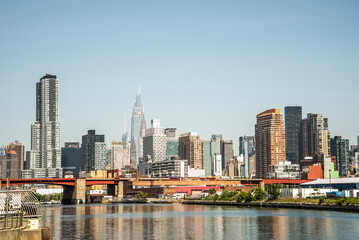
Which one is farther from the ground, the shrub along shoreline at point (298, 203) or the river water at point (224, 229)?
the shrub along shoreline at point (298, 203)

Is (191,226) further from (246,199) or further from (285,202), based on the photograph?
(246,199)

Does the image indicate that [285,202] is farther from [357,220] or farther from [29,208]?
[29,208]

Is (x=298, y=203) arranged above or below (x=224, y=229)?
above

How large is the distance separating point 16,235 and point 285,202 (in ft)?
382

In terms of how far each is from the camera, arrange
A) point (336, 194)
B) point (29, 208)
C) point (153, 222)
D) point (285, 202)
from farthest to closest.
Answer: point (336, 194), point (285, 202), point (153, 222), point (29, 208)

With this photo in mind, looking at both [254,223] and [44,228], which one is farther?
[254,223]

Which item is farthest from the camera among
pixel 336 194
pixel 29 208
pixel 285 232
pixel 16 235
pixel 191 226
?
pixel 336 194

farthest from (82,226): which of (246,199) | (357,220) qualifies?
(246,199)

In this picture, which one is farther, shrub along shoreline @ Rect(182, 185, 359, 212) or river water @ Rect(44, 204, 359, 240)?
shrub along shoreline @ Rect(182, 185, 359, 212)

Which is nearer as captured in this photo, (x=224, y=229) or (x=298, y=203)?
(x=224, y=229)

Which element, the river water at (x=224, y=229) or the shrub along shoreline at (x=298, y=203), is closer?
the river water at (x=224, y=229)

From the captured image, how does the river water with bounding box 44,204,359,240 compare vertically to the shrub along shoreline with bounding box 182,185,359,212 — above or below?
below

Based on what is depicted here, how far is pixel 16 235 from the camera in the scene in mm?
61438


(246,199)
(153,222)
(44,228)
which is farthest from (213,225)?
(246,199)
